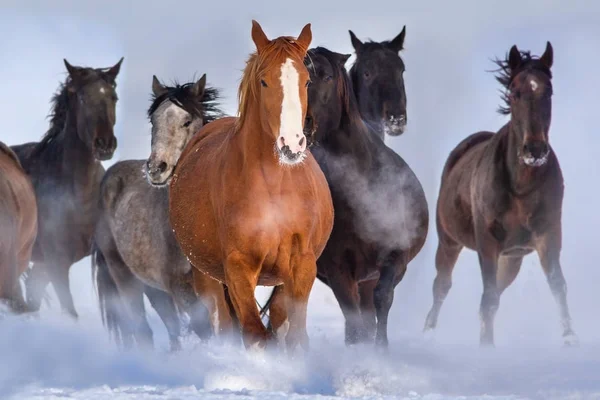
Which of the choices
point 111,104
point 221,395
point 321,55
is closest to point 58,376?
point 221,395

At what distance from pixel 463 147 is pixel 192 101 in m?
4.26

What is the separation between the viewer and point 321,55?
32.2 feet

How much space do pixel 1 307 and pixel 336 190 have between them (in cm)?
265

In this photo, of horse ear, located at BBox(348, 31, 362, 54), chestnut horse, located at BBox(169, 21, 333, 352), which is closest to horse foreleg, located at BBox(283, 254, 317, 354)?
chestnut horse, located at BBox(169, 21, 333, 352)

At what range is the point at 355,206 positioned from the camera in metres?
9.81

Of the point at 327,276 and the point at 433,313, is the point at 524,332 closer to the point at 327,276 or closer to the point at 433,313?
the point at 433,313

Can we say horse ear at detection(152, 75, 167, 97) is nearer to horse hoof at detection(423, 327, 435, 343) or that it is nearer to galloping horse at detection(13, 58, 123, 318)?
galloping horse at detection(13, 58, 123, 318)

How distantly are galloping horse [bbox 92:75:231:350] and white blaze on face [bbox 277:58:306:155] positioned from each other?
7.41 ft

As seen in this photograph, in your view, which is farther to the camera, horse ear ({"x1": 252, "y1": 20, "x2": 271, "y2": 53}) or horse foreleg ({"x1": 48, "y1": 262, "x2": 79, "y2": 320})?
horse foreleg ({"x1": 48, "y1": 262, "x2": 79, "y2": 320})

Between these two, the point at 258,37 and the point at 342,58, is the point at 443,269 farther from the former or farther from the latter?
the point at 258,37

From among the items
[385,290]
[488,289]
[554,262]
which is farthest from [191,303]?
[554,262]

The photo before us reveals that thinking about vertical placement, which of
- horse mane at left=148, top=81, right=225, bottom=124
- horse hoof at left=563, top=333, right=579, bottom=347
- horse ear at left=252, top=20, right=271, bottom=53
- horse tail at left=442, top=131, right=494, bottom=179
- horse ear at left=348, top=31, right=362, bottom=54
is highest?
horse ear at left=348, top=31, right=362, bottom=54

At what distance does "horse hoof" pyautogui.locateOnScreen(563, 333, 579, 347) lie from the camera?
37.2ft

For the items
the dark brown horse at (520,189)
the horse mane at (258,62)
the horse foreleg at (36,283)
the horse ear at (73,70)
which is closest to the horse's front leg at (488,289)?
the dark brown horse at (520,189)
